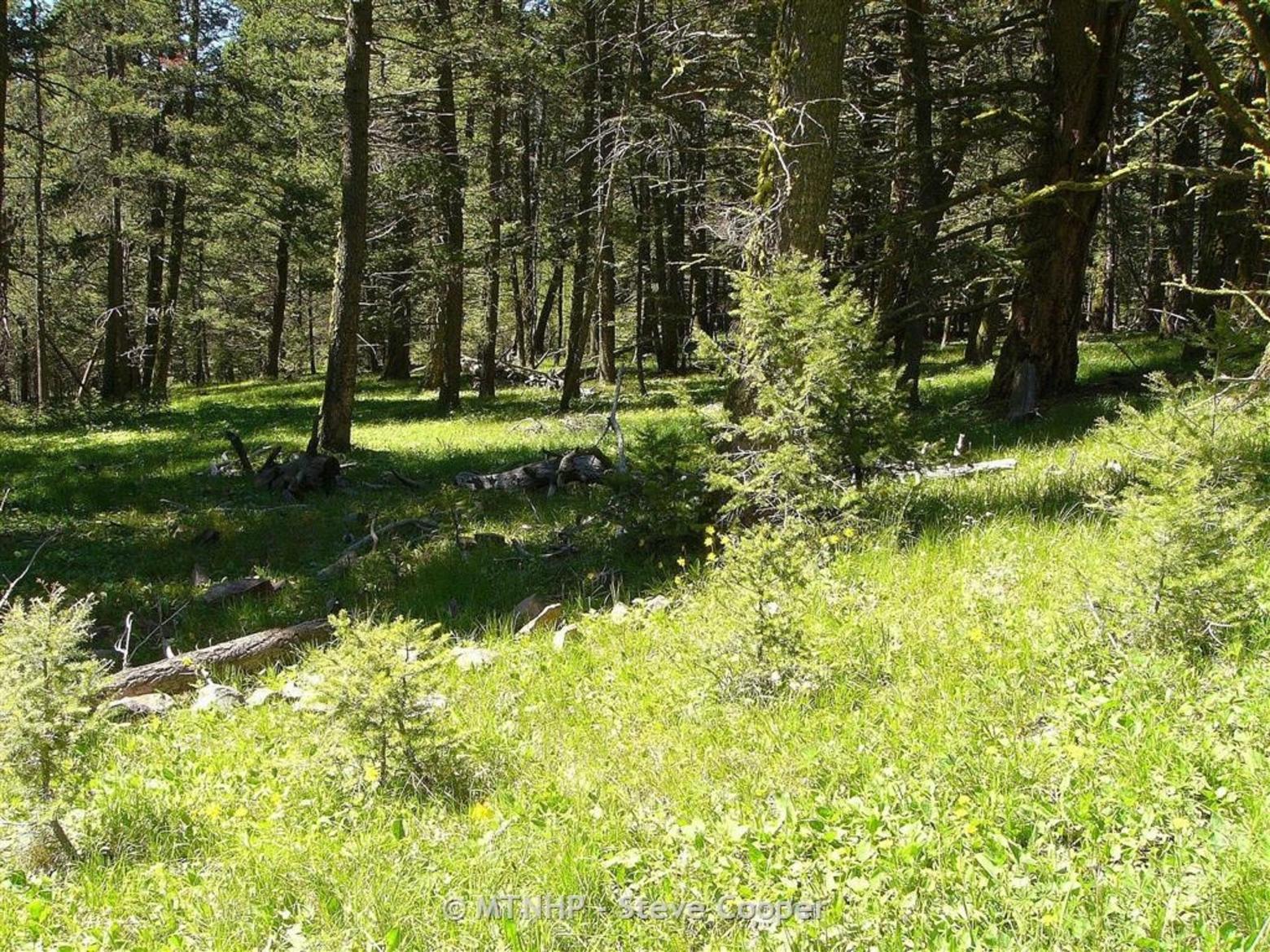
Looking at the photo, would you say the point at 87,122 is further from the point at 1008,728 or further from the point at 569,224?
the point at 1008,728

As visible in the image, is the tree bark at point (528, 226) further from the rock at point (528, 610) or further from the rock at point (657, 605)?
the rock at point (657, 605)

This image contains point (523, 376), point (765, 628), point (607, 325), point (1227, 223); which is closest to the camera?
point (765, 628)

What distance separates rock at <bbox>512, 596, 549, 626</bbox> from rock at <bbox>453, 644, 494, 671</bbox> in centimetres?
74

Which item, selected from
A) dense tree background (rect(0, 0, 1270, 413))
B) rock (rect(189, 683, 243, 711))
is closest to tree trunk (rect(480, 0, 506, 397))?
dense tree background (rect(0, 0, 1270, 413))

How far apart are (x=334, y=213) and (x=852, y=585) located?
2116cm

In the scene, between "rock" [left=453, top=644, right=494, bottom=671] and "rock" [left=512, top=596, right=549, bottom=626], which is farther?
"rock" [left=512, top=596, right=549, bottom=626]

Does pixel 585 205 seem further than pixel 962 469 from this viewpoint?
Yes

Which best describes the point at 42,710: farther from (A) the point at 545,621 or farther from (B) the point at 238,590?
(B) the point at 238,590

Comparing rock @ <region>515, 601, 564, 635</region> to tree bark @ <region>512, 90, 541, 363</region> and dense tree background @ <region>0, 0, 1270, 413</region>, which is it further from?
tree bark @ <region>512, 90, 541, 363</region>

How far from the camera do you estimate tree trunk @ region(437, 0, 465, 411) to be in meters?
18.8

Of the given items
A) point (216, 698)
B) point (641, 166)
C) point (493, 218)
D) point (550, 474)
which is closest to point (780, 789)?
point (216, 698)

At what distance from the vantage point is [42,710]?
321 centimetres

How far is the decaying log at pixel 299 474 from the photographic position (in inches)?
464

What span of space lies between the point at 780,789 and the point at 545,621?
9.66 ft
